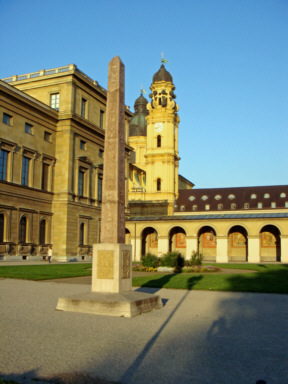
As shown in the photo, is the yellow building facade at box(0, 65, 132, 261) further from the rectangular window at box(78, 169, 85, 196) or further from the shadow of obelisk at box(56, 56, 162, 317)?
the shadow of obelisk at box(56, 56, 162, 317)

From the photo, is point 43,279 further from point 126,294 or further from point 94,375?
point 94,375

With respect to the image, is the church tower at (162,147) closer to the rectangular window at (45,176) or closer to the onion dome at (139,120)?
the onion dome at (139,120)

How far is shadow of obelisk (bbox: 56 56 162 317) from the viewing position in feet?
33.4

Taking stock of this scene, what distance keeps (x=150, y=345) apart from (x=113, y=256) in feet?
12.9

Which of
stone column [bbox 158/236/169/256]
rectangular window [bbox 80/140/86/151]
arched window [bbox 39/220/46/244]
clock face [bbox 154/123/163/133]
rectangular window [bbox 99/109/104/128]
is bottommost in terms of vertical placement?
stone column [bbox 158/236/169/256]

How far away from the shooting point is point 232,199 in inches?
2950

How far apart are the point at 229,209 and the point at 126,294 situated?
2544 inches

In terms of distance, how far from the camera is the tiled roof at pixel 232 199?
2840 inches

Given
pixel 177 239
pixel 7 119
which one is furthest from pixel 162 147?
pixel 7 119

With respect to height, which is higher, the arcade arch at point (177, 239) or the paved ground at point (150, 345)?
the arcade arch at point (177, 239)

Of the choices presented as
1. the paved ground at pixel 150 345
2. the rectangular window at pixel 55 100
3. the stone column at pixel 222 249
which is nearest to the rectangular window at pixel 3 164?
the rectangular window at pixel 55 100

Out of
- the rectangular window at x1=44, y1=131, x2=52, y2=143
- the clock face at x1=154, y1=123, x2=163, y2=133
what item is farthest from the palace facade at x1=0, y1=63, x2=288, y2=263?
the clock face at x1=154, y1=123, x2=163, y2=133

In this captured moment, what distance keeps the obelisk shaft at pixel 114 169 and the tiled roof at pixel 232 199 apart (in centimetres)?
6294

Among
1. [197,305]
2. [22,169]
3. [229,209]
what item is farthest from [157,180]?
[197,305]
